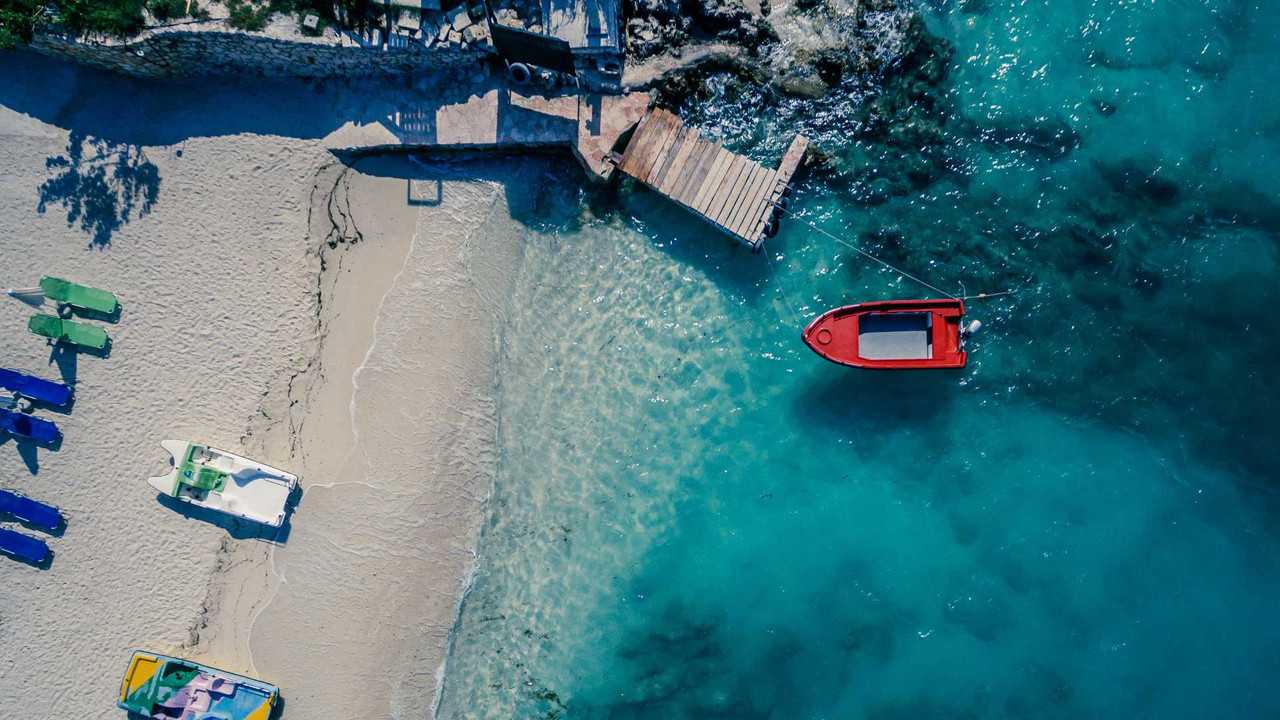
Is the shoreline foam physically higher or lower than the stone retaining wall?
lower

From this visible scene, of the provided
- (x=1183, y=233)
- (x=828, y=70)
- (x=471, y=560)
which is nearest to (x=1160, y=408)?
(x=1183, y=233)

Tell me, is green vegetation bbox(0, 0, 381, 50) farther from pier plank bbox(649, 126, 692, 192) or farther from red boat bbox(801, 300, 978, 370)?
red boat bbox(801, 300, 978, 370)

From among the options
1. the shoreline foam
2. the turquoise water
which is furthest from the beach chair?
the turquoise water

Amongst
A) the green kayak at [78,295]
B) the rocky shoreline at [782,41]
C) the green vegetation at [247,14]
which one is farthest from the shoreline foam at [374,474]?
the rocky shoreline at [782,41]

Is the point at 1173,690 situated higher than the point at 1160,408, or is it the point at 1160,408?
the point at 1160,408

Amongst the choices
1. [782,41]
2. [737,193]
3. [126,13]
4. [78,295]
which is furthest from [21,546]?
[782,41]

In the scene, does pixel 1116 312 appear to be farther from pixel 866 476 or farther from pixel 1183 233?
pixel 866 476

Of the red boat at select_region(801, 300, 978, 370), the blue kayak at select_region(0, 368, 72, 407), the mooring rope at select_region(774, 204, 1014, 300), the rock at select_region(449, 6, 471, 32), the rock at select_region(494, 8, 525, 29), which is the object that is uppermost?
the rock at select_region(494, 8, 525, 29)

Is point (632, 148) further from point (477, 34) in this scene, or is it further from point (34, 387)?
point (34, 387)
